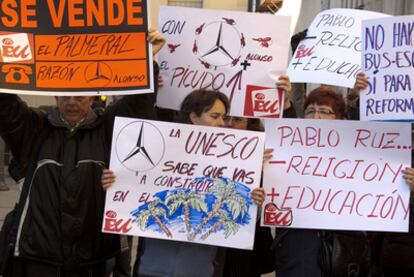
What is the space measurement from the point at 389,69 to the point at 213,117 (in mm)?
1054

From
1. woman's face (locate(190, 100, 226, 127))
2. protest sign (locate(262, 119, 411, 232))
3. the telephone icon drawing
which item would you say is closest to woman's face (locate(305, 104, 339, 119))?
protest sign (locate(262, 119, 411, 232))

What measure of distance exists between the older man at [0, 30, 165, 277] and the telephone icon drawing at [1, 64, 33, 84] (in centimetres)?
11

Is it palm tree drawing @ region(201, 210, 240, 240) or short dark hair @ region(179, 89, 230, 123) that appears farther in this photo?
short dark hair @ region(179, 89, 230, 123)

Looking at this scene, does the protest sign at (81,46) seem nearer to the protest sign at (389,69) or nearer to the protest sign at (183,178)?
the protest sign at (183,178)

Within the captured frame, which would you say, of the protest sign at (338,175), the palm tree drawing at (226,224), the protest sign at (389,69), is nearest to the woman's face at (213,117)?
the protest sign at (338,175)

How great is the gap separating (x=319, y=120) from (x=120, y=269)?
1698 millimetres

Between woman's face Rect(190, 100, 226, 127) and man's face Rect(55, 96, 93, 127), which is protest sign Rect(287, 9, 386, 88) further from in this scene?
man's face Rect(55, 96, 93, 127)

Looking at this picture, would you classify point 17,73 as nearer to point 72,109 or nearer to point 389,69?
point 72,109

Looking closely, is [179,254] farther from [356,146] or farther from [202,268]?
[356,146]

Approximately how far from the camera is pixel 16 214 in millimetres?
3410

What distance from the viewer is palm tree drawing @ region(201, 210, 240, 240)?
3.25 m

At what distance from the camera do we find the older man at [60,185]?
3.33m

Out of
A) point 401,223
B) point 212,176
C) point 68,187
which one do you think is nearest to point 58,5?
point 68,187

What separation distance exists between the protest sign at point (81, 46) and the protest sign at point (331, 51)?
114cm
